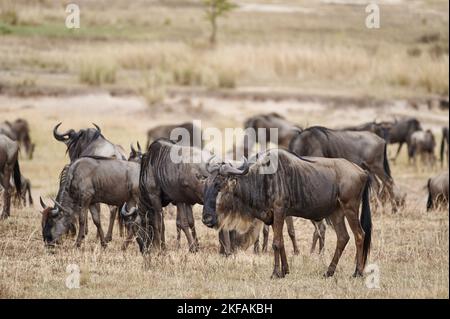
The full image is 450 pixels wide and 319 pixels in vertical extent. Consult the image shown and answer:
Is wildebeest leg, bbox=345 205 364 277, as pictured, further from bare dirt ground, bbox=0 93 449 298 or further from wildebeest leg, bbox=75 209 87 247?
wildebeest leg, bbox=75 209 87 247

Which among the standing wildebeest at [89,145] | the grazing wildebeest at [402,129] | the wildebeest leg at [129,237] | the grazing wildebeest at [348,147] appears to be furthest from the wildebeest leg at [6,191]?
the grazing wildebeest at [402,129]

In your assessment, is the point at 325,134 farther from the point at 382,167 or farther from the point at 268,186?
the point at 268,186

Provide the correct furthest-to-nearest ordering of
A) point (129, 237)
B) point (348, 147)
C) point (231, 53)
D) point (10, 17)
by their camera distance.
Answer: point (10, 17), point (231, 53), point (348, 147), point (129, 237)

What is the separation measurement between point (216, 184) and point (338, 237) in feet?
4.40

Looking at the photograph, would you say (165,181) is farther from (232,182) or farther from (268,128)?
(268,128)

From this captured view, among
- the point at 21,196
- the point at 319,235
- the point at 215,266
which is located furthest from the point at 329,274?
the point at 21,196

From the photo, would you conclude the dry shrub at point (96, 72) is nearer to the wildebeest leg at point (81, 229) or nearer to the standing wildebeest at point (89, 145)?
the standing wildebeest at point (89, 145)

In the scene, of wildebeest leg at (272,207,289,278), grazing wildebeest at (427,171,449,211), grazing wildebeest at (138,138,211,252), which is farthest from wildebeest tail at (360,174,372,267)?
grazing wildebeest at (427,171,449,211)

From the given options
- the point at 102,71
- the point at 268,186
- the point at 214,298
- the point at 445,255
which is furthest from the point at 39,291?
the point at 102,71

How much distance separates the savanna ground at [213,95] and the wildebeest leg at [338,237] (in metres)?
0.13

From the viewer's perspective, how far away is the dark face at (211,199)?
10273mm

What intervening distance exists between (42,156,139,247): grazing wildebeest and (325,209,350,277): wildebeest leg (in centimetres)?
292

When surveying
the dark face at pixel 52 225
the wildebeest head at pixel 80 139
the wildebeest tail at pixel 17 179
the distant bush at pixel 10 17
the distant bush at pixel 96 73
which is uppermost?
the distant bush at pixel 10 17

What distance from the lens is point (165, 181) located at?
1220 centimetres
